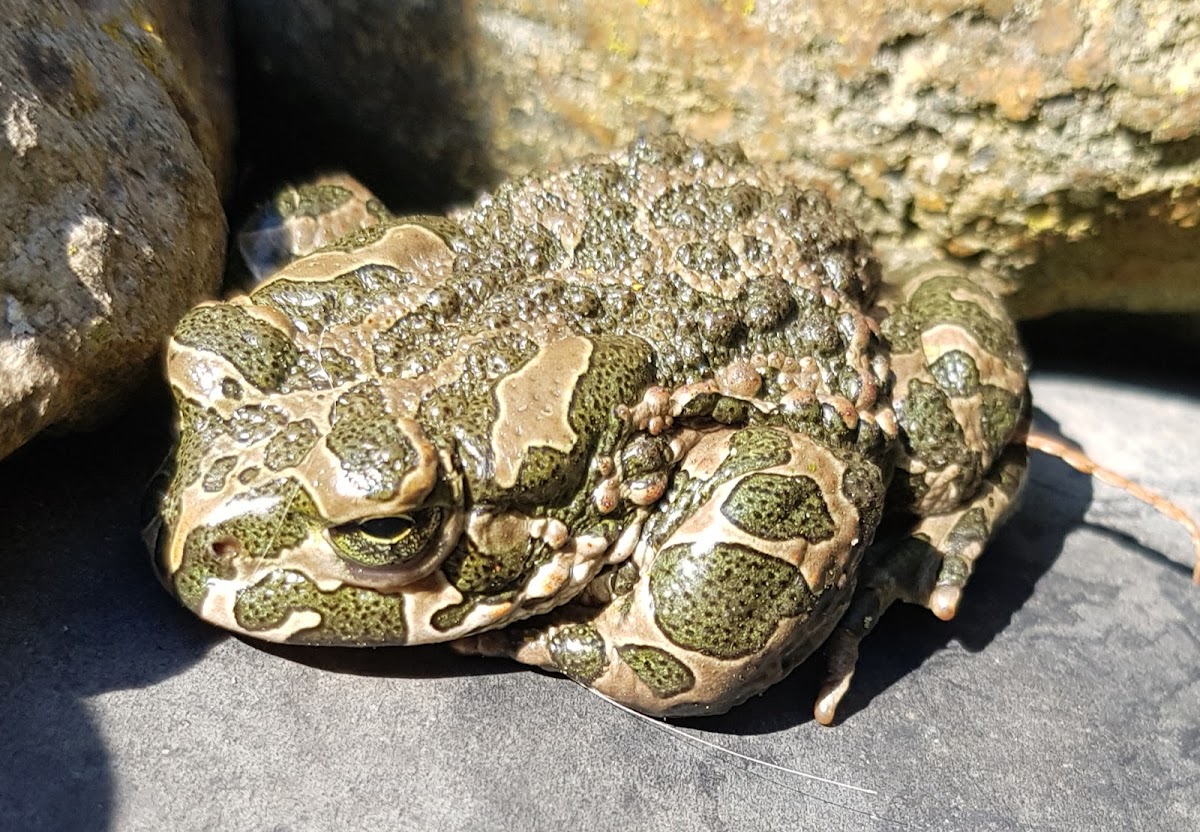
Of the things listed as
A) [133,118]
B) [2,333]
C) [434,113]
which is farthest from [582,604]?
[434,113]

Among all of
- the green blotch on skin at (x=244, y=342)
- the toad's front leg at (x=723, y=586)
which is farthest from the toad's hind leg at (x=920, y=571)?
the green blotch on skin at (x=244, y=342)

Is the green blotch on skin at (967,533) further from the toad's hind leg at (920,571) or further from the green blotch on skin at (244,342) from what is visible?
the green blotch on skin at (244,342)

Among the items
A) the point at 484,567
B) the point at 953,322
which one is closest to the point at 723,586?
the point at 484,567

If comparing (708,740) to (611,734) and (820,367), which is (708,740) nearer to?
(611,734)

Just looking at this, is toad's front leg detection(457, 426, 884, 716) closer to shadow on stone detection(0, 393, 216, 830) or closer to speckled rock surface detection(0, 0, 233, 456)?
shadow on stone detection(0, 393, 216, 830)

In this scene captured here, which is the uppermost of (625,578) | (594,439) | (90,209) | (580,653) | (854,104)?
(854,104)

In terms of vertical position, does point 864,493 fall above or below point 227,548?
above

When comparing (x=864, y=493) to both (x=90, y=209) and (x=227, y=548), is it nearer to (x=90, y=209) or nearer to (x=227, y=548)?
(x=227, y=548)
